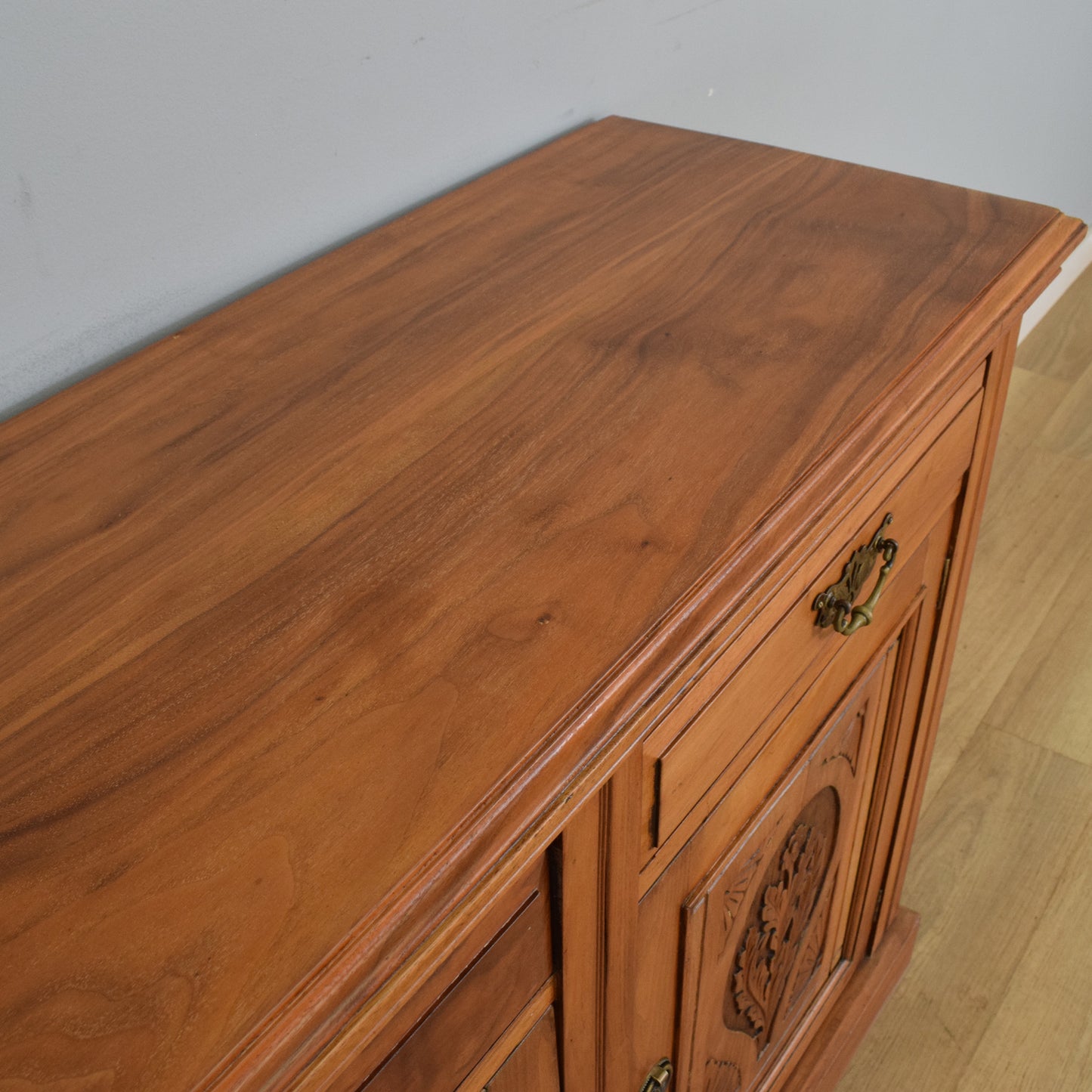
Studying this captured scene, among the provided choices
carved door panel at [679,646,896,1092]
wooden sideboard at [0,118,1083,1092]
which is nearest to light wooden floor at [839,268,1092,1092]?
carved door panel at [679,646,896,1092]

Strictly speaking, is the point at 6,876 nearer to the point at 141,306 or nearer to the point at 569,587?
the point at 569,587

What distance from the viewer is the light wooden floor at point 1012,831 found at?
1.11 meters

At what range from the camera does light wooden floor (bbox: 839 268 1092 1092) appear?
1108 millimetres

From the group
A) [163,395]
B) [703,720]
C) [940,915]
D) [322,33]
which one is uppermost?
[322,33]

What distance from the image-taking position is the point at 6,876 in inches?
13.7

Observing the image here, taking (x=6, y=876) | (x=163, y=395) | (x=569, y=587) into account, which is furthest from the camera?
(x=163, y=395)

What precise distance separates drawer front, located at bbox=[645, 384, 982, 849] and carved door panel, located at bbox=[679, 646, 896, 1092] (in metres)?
0.07

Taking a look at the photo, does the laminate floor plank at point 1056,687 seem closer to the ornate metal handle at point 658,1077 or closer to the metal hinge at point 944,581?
the metal hinge at point 944,581

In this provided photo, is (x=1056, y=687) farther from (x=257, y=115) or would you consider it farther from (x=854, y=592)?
(x=257, y=115)

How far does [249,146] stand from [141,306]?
12 cm

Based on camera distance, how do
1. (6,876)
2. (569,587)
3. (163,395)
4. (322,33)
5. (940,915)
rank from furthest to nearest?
(940,915) → (322,33) → (163,395) → (569,587) → (6,876)

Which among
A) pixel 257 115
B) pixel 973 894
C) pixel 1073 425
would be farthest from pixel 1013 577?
pixel 257 115

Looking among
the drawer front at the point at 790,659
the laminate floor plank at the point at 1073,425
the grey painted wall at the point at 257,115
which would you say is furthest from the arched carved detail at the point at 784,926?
the laminate floor plank at the point at 1073,425

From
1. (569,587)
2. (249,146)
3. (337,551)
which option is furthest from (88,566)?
(249,146)
